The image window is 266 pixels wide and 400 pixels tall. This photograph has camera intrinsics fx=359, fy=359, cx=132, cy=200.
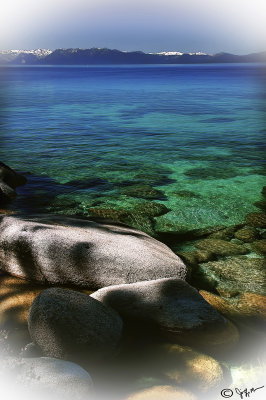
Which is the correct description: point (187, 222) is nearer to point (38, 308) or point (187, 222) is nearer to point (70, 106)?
point (38, 308)

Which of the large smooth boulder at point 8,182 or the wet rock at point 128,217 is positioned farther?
the large smooth boulder at point 8,182

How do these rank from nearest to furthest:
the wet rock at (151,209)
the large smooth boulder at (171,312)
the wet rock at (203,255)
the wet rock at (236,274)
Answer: the large smooth boulder at (171,312), the wet rock at (236,274), the wet rock at (203,255), the wet rock at (151,209)

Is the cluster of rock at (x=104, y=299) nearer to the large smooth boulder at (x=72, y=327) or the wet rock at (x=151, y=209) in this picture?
the large smooth boulder at (x=72, y=327)

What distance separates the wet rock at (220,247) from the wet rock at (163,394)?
9.39 ft

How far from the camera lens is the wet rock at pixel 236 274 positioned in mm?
4535

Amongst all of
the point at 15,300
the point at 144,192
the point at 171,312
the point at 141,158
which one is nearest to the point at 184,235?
the point at 144,192

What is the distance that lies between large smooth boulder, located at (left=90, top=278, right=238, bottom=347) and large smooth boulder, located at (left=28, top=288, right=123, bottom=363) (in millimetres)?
269

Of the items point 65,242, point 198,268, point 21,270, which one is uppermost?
point 65,242

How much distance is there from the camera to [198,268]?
5.02 meters

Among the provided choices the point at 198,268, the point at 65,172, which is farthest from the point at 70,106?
the point at 198,268

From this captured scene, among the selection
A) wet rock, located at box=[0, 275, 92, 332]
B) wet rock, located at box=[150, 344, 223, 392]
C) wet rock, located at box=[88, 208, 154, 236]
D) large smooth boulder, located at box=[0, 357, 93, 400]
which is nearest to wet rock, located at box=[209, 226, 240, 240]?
wet rock, located at box=[88, 208, 154, 236]

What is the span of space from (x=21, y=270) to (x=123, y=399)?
7.31ft

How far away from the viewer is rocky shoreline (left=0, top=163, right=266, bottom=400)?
9.12 ft
